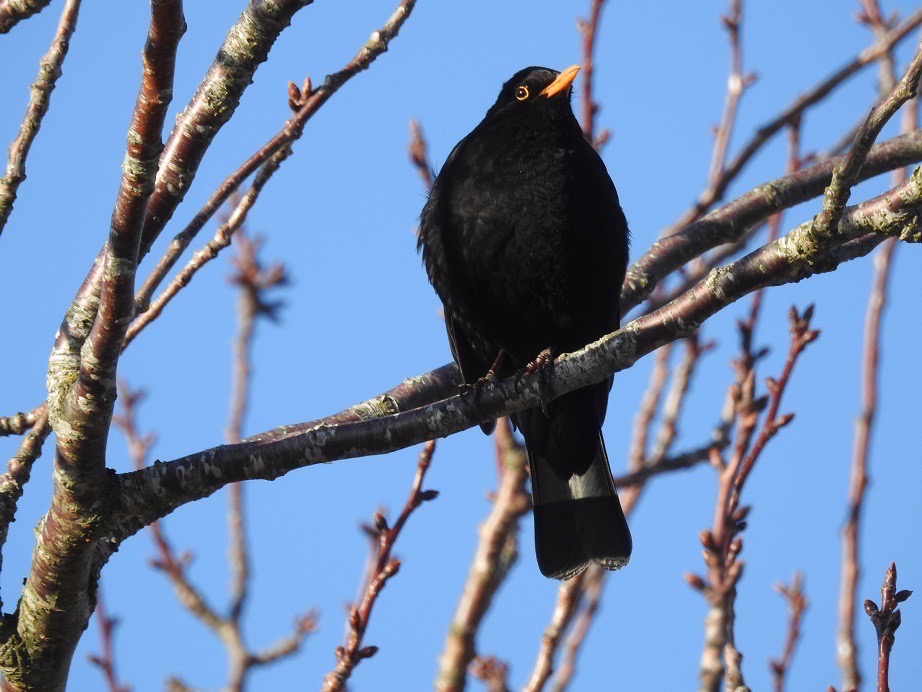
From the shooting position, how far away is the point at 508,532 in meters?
4.52

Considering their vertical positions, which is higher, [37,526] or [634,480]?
[634,480]

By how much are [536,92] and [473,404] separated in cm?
205

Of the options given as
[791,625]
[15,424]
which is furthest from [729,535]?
[15,424]

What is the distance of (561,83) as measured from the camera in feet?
14.6

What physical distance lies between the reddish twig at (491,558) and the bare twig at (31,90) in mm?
2360

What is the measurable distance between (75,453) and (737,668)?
1892mm

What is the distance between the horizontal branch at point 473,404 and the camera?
9.09ft

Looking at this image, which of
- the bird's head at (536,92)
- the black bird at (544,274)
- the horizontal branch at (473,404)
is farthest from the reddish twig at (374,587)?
the bird's head at (536,92)

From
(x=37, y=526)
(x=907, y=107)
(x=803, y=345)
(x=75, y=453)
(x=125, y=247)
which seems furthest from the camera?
(x=907, y=107)

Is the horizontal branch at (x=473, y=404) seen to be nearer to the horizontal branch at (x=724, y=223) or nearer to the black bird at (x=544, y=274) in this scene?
the black bird at (x=544, y=274)

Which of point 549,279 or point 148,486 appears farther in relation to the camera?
point 549,279

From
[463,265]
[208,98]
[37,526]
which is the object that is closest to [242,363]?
[463,265]

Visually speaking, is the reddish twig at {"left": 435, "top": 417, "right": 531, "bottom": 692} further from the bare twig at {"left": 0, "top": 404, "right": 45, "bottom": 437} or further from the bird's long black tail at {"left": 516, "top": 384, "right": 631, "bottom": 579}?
the bare twig at {"left": 0, "top": 404, "right": 45, "bottom": 437}

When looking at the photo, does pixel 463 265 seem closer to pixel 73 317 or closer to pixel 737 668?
pixel 73 317
